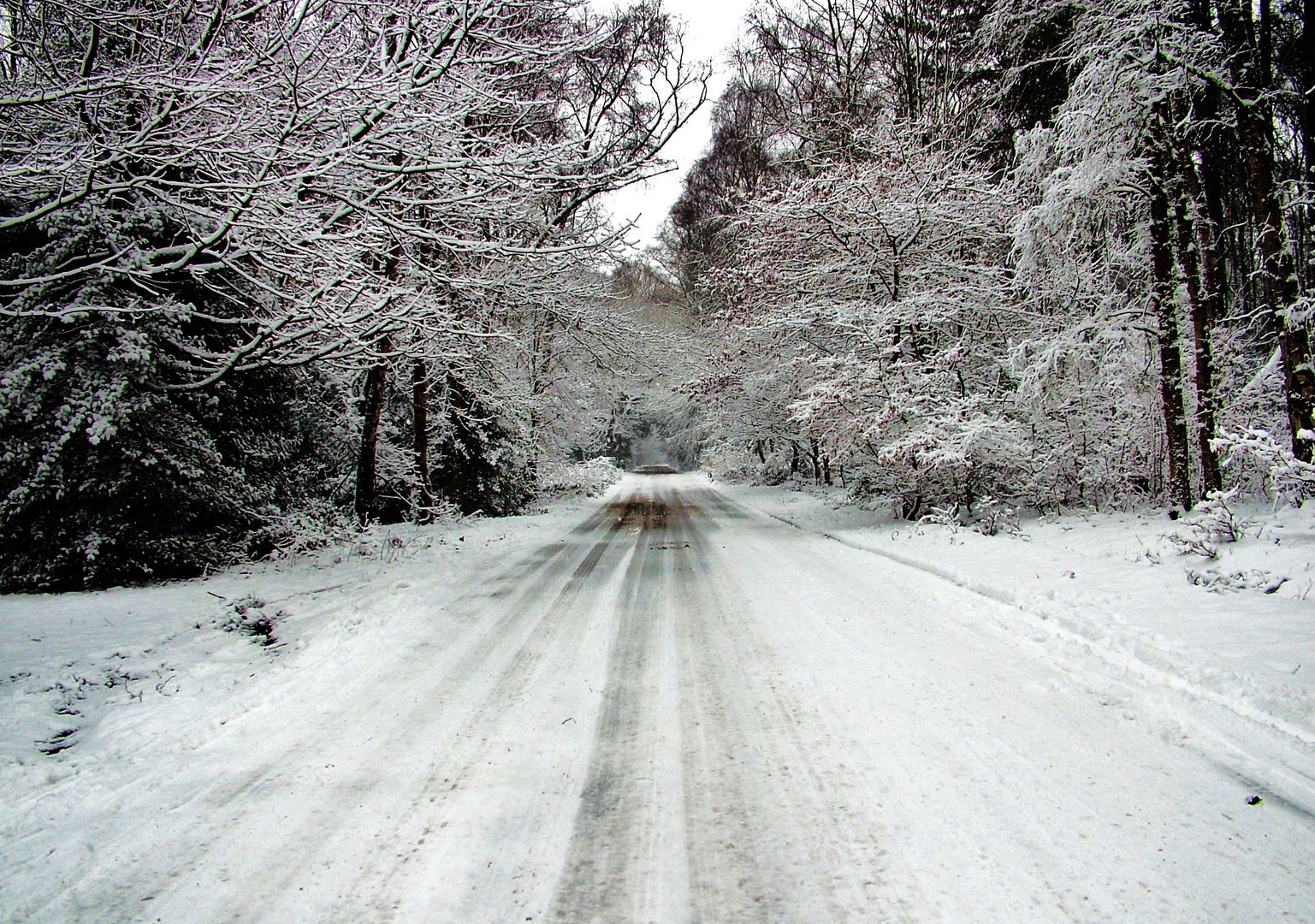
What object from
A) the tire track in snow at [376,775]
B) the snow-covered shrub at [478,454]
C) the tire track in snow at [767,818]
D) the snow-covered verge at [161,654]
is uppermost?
the snow-covered shrub at [478,454]

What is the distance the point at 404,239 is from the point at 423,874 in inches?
185

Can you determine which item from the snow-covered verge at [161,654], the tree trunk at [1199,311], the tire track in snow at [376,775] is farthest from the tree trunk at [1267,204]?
the snow-covered verge at [161,654]

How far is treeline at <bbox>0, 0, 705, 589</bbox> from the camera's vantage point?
4109mm

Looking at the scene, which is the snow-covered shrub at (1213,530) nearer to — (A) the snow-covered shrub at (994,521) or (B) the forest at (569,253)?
(B) the forest at (569,253)

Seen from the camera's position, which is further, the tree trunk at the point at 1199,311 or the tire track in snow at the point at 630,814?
the tree trunk at the point at 1199,311

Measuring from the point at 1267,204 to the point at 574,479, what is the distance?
20.2 meters

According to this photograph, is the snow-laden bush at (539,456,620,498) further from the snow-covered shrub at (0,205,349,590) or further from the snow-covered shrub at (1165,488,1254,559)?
the snow-covered shrub at (1165,488,1254,559)

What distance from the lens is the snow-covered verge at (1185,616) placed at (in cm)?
316

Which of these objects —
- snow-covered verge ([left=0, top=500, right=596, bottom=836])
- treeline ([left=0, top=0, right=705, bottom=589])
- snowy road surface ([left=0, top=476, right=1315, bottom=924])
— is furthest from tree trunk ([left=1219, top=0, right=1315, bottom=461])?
snow-covered verge ([left=0, top=500, right=596, bottom=836])

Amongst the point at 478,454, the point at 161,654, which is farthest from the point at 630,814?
the point at 478,454

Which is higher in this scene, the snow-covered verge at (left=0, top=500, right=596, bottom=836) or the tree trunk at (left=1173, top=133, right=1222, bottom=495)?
the tree trunk at (left=1173, top=133, right=1222, bottom=495)

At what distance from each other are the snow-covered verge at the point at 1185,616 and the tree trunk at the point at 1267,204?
1.35 meters

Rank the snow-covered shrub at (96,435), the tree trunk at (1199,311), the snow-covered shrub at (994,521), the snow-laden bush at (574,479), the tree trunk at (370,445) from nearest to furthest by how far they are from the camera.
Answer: the snow-covered shrub at (96,435) → the tree trunk at (1199,311) → the snow-covered shrub at (994,521) → the tree trunk at (370,445) → the snow-laden bush at (574,479)

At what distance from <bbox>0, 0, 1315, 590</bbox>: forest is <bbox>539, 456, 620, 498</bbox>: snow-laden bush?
291 cm
